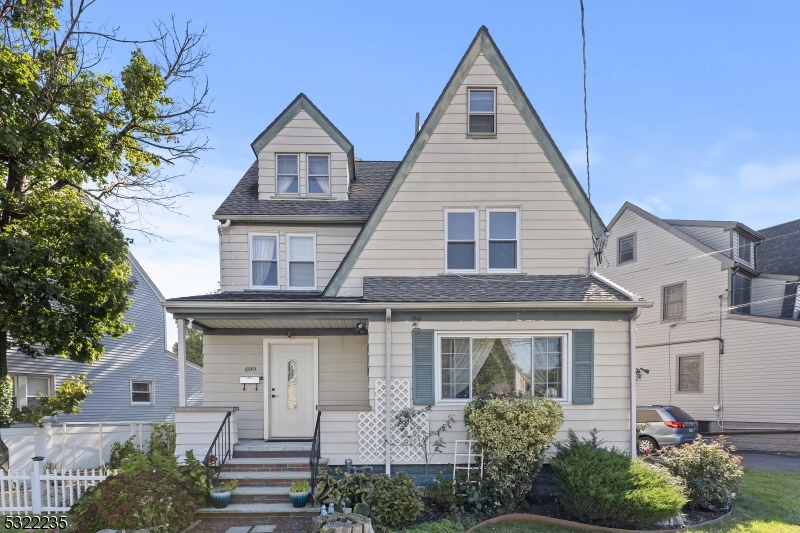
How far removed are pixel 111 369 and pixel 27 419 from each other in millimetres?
6173

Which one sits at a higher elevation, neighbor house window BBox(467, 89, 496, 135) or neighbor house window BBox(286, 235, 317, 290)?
neighbor house window BBox(467, 89, 496, 135)

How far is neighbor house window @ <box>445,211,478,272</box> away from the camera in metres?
9.96

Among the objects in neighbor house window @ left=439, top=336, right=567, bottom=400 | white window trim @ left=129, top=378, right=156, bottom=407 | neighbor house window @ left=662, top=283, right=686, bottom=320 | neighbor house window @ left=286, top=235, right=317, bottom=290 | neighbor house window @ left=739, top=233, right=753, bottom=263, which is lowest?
white window trim @ left=129, top=378, right=156, bottom=407

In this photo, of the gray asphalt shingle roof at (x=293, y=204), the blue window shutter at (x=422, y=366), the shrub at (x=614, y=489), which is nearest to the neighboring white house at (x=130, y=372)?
the gray asphalt shingle roof at (x=293, y=204)

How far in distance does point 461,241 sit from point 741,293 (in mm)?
13066

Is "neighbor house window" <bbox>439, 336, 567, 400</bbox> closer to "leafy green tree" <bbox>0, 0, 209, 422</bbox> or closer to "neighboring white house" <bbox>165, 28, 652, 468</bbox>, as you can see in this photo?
"neighboring white house" <bbox>165, 28, 652, 468</bbox>

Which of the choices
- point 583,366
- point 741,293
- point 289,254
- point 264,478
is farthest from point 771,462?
point 289,254

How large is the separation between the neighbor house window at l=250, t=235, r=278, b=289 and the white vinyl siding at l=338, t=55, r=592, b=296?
93.0 inches

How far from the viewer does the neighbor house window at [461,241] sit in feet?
32.7

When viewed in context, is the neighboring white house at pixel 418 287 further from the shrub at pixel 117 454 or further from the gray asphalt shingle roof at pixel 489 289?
the shrub at pixel 117 454

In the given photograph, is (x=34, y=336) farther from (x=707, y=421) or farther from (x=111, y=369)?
(x=707, y=421)

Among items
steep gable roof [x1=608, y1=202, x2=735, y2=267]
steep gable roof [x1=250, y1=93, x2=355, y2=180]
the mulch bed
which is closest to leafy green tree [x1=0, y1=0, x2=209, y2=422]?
steep gable roof [x1=250, y1=93, x2=355, y2=180]

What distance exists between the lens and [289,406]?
1045cm

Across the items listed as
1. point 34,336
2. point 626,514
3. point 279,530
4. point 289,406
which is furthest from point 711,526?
point 34,336
